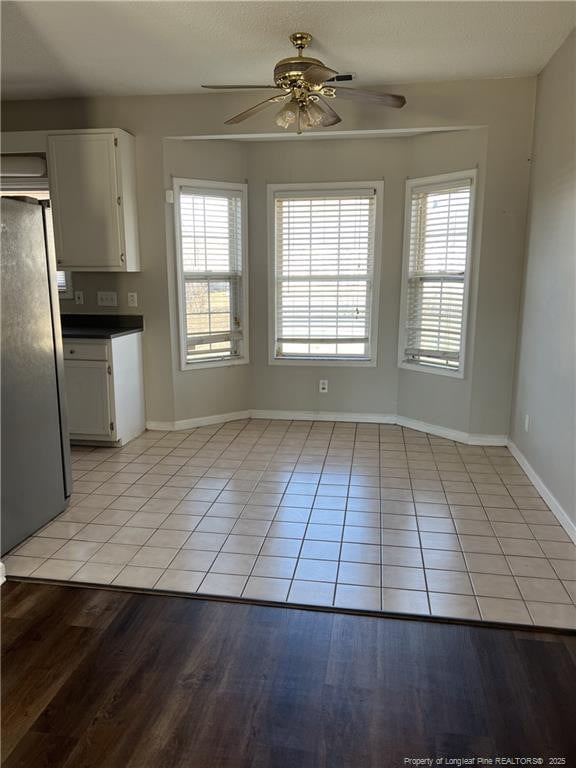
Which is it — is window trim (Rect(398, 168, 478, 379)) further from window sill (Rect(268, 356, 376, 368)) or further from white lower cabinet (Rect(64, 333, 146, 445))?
white lower cabinet (Rect(64, 333, 146, 445))

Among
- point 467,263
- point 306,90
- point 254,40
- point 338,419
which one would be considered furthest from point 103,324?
point 467,263

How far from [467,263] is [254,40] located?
83.7 inches

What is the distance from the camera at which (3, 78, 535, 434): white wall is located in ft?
12.4

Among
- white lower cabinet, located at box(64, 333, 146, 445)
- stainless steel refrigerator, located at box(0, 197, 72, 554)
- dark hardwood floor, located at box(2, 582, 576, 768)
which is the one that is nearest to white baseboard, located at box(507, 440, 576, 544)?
dark hardwood floor, located at box(2, 582, 576, 768)

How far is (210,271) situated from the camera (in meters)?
4.52

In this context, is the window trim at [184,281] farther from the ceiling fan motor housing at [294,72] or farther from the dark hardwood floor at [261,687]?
the dark hardwood floor at [261,687]

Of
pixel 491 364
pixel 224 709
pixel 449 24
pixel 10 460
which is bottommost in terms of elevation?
pixel 224 709

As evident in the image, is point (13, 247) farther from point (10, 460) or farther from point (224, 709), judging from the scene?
point (224, 709)

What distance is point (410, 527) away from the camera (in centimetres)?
286

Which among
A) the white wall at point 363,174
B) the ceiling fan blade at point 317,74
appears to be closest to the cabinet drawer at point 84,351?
the white wall at point 363,174

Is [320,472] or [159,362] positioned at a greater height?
[159,362]

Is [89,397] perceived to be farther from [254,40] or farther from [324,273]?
[254,40]

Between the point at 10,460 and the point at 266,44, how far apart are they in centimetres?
270

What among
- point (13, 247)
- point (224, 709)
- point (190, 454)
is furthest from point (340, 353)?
point (224, 709)
